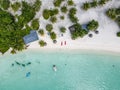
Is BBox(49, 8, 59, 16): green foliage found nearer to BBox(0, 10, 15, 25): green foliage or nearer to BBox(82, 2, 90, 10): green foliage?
BBox(82, 2, 90, 10): green foliage

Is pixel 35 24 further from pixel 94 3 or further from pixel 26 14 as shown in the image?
pixel 94 3

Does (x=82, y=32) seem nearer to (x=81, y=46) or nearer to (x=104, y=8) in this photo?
(x=81, y=46)

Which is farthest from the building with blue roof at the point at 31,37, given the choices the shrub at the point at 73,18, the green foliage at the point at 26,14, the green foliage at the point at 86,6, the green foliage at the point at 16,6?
the green foliage at the point at 86,6

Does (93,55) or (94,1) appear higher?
(94,1)

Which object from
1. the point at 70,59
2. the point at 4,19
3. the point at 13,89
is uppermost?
the point at 4,19

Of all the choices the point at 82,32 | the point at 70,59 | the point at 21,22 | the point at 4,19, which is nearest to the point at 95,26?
the point at 82,32

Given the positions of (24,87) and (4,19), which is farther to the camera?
(24,87)

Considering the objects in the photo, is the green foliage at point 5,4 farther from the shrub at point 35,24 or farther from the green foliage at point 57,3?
the green foliage at point 57,3
